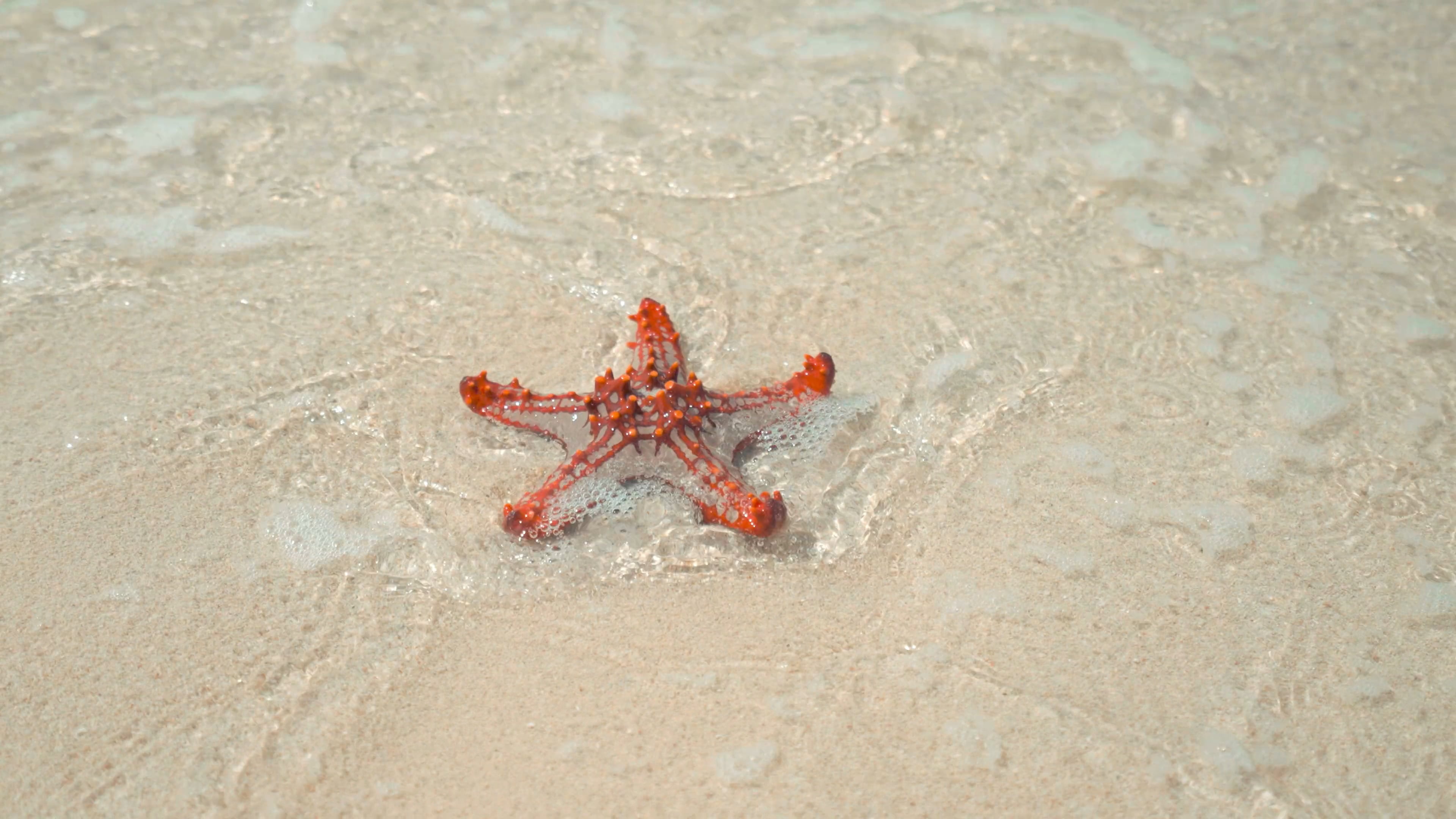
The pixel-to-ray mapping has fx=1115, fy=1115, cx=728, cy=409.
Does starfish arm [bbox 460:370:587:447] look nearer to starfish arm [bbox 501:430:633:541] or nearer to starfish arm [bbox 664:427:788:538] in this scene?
starfish arm [bbox 501:430:633:541]

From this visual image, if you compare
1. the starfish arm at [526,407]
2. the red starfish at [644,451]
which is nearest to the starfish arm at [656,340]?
the red starfish at [644,451]

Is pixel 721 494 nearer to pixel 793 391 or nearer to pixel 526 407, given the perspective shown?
pixel 793 391

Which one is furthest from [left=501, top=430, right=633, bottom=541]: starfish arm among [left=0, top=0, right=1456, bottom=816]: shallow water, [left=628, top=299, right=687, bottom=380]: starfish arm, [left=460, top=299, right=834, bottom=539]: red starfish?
[left=628, top=299, right=687, bottom=380]: starfish arm

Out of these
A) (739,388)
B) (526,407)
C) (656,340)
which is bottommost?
(739,388)

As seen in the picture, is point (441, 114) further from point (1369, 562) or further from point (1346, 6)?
point (1346, 6)

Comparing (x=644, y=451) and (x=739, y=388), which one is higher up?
(x=644, y=451)

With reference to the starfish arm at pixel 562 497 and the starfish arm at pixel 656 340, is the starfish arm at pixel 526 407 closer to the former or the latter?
the starfish arm at pixel 562 497

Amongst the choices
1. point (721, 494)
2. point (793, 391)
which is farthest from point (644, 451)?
point (793, 391)
